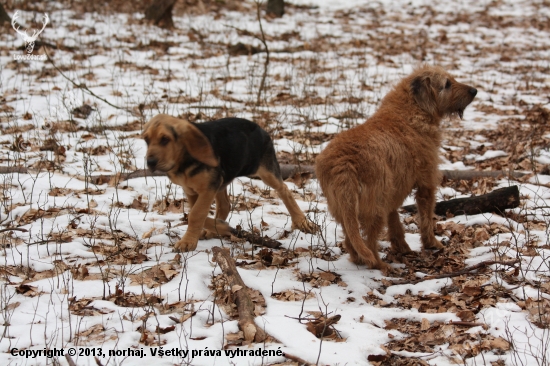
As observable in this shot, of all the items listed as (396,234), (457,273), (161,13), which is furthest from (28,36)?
(457,273)

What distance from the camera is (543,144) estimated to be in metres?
8.30

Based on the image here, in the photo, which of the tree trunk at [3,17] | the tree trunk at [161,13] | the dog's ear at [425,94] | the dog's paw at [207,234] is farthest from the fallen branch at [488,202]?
the tree trunk at [3,17]

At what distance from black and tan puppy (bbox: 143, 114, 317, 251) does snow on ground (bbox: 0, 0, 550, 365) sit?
23 centimetres

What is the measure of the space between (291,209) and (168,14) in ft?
38.1

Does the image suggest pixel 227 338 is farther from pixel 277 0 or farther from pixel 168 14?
pixel 277 0

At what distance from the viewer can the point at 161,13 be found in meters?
15.7

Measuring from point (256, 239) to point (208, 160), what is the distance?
1.11 meters

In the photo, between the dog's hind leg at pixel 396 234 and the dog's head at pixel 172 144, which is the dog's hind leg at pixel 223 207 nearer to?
the dog's head at pixel 172 144

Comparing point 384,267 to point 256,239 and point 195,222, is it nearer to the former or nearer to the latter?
point 256,239

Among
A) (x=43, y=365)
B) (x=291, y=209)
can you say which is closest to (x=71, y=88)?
(x=291, y=209)

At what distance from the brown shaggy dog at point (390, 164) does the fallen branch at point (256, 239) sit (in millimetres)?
788

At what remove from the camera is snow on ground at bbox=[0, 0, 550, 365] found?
375cm

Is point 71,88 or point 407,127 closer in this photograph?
point 407,127

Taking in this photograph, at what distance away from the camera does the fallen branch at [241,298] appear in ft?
12.2
